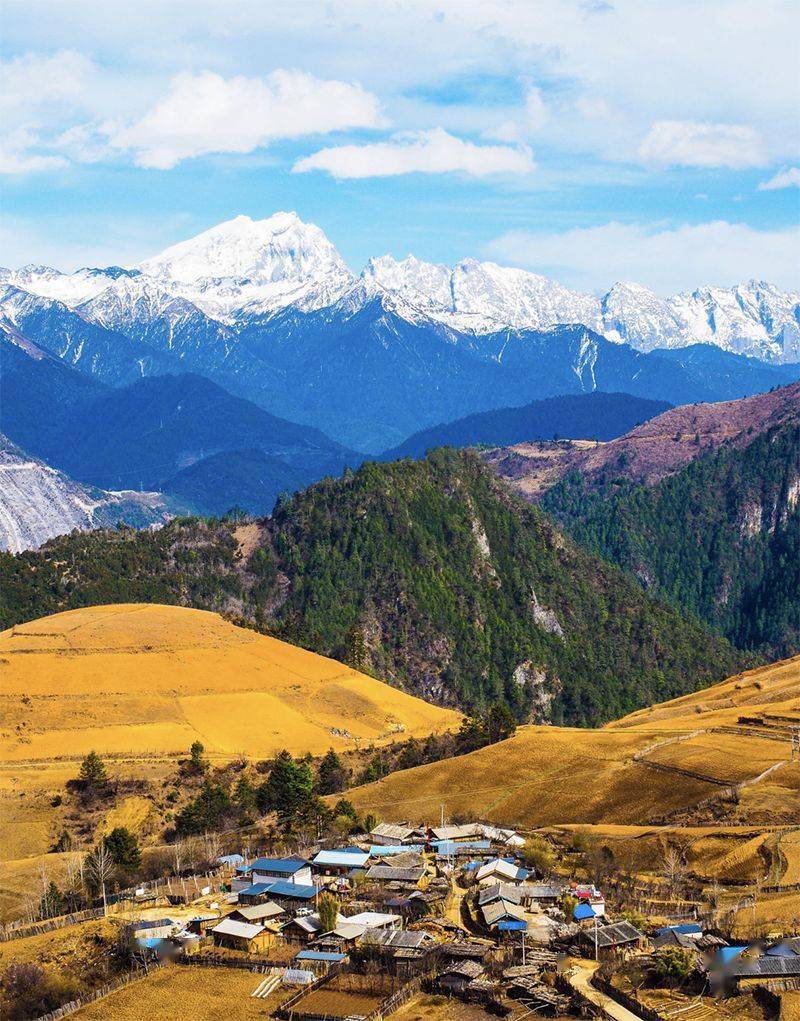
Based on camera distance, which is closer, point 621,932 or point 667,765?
point 621,932

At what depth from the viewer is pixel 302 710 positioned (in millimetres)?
152125

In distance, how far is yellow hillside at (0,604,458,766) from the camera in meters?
131

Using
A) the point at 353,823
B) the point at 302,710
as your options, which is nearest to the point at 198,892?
the point at 353,823

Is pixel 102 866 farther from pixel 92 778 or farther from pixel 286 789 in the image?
pixel 92 778

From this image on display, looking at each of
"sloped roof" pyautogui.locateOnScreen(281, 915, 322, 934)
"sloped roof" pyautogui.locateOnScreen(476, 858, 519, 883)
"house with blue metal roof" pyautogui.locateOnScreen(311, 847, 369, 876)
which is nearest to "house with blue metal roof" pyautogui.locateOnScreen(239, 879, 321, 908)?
"sloped roof" pyautogui.locateOnScreen(281, 915, 322, 934)

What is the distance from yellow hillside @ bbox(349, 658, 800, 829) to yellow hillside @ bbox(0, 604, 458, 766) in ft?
83.9

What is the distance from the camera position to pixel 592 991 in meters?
63.1

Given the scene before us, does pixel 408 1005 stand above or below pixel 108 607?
below

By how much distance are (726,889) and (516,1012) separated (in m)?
20.8

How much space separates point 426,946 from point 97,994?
646 inches

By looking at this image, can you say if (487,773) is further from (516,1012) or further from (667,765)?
(516,1012)

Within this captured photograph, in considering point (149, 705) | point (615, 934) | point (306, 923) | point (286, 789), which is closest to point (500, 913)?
point (615, 934)

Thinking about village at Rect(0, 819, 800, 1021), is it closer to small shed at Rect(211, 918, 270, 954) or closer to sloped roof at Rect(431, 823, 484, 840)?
small shed at Rect(211, 918, 270, 954)

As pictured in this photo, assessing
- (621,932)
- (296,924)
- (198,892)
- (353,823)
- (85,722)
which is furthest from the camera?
(85,722)
